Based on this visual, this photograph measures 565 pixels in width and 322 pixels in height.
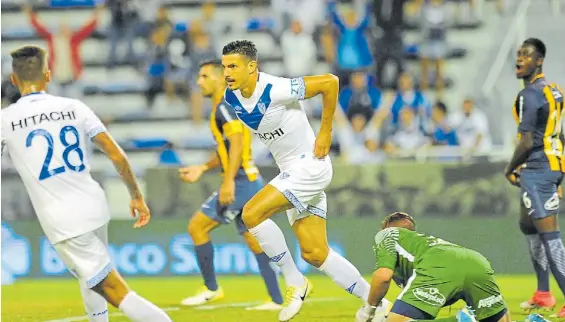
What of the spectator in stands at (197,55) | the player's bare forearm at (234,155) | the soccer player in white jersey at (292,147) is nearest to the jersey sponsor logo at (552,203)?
the soccer player in white jersey at (292,147)

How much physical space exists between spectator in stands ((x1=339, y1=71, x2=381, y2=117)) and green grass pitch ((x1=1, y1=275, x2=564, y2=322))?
3757mm

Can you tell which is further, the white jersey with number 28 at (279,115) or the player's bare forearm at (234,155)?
the player's bare forearm at (234,155)

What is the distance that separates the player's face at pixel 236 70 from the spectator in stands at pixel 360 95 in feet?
26.7

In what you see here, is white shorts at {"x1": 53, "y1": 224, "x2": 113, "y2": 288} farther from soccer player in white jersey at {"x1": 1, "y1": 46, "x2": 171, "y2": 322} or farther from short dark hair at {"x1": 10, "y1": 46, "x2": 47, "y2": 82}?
short dark hair at {"x1": 10, "y1": 46, "x2": 47, "y2": 82}

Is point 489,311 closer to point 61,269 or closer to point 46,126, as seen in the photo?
point 46,126

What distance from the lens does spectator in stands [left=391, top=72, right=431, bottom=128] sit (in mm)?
15945

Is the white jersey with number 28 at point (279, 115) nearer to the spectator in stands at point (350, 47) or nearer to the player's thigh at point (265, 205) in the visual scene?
the player's thigh at point (265, 205)

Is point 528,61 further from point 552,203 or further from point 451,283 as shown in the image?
point 451,283

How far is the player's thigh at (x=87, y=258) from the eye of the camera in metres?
6.81

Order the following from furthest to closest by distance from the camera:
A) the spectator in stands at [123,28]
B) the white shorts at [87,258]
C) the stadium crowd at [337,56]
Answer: the spectator in stands at [123,28], the stadium crowd at [337,56], the white shorts at [87,258]

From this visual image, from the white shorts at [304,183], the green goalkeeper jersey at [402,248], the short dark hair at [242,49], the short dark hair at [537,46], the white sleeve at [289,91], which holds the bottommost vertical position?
the green goalkeeper jersey at [402,248]

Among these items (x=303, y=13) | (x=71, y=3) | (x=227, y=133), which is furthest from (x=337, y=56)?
(x=227, y=133)

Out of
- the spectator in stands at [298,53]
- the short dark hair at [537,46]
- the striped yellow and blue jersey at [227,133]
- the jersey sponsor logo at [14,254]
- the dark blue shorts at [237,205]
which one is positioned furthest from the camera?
the spectator in stands at [298,53]

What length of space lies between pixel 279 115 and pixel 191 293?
14.3ft
